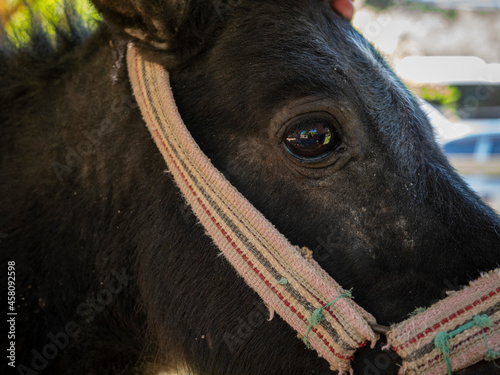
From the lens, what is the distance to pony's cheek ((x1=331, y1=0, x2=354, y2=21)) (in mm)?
2553

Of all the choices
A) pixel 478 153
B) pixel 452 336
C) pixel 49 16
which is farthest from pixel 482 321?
pixel 478 153

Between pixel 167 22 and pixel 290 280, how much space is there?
1295 millimetres

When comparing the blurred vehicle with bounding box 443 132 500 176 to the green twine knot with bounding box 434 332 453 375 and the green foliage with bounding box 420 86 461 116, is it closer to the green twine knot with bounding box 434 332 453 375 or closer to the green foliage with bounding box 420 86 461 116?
the green foliage with bounding box 420 86 461 116

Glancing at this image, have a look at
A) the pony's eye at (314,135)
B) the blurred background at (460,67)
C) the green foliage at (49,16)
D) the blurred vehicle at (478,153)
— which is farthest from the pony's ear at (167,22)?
the blurred vehicle at (478,153)

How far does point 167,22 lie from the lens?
7.14 feet

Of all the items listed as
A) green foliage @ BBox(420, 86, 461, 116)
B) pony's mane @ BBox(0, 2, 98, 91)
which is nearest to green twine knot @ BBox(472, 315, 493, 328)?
pony's mane @ BBox(0, 2, 98, 91)

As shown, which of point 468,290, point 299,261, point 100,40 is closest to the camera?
point 468,290

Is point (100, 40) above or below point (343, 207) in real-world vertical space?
above

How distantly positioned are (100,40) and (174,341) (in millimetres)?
1632

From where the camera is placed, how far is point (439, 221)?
2.03m

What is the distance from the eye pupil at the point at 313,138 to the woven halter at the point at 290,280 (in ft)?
1.13

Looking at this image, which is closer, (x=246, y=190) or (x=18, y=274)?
(x=246, y=190)

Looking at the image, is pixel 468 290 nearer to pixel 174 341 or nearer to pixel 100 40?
pixel 174 341

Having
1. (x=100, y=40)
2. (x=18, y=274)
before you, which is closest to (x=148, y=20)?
(x=100, y=40)
